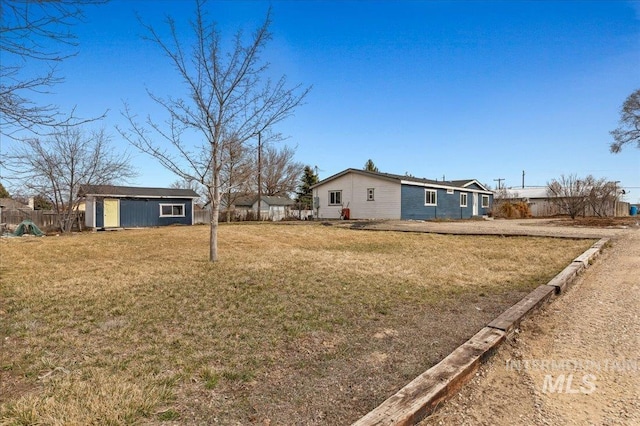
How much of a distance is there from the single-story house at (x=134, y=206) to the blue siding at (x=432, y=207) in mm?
15729

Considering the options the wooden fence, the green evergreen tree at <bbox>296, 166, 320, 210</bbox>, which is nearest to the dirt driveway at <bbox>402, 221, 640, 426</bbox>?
the wooden fence

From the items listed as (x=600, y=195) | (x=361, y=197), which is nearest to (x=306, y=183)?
(x=361, y=197)

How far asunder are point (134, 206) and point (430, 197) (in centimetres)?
2061

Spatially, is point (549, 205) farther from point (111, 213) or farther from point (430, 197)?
point (111, 213)

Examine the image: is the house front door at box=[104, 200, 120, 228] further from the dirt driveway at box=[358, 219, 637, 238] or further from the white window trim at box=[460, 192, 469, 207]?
the white window trim at box=[460, 192, 469, 207]

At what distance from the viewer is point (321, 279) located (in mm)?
5613

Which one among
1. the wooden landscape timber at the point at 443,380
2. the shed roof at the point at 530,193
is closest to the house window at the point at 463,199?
the shed roof at the point at 530,193

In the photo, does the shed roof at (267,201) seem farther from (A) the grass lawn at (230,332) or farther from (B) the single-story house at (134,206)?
(A) the grass lawn at (230,332)

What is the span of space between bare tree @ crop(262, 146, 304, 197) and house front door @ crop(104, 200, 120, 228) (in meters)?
22.4

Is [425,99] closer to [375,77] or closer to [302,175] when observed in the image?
[375,77]

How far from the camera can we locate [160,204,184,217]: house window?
2503 centimetres

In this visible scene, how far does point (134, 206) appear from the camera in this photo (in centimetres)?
2361

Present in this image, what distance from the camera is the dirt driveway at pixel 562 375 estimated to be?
2064 mm

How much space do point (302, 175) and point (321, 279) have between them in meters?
41.8
